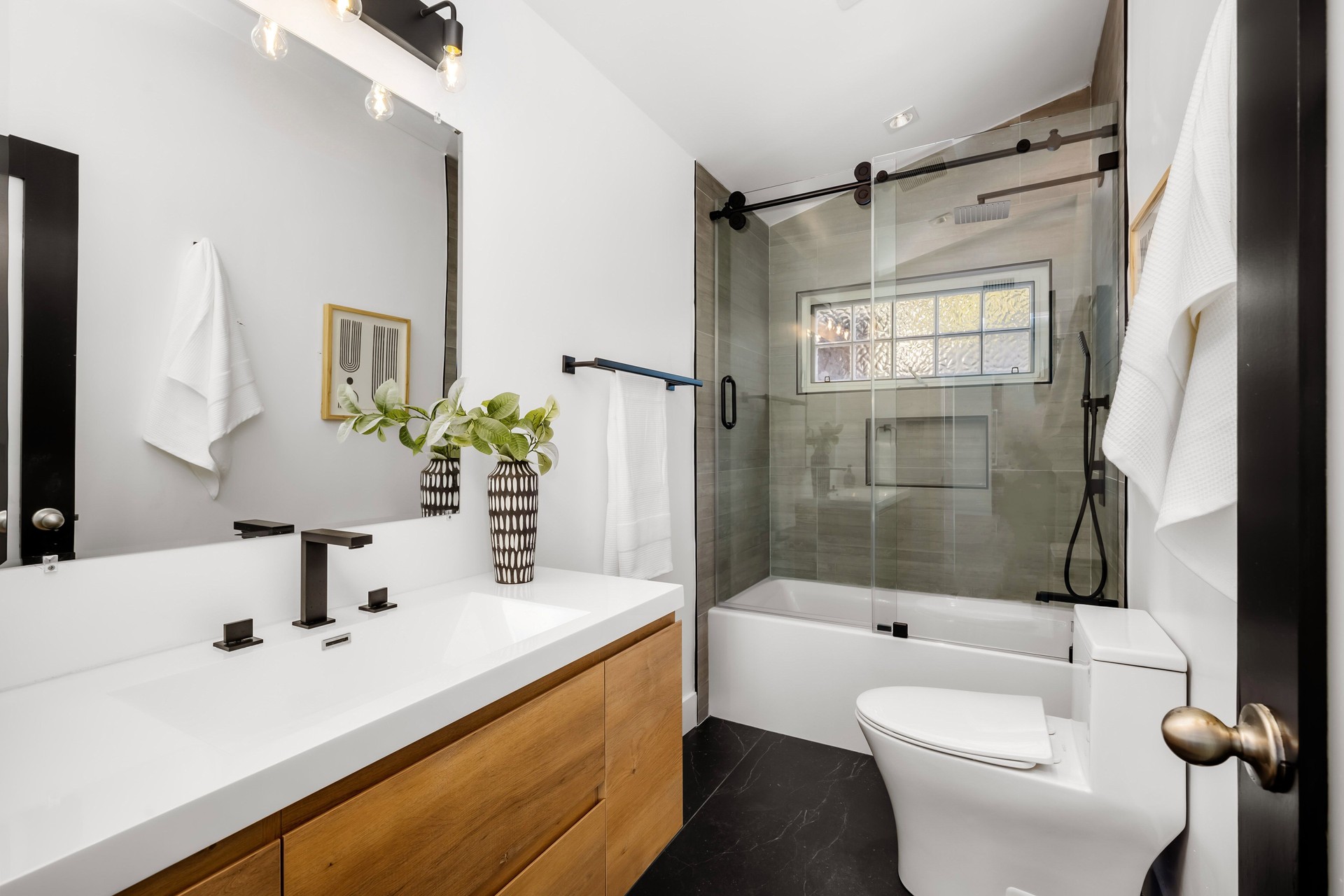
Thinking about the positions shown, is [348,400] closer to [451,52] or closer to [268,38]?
[268,38]

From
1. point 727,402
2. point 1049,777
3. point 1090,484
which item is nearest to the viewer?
point 1049,777

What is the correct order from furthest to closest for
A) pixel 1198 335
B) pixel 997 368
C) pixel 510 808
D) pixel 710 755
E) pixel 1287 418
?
pixel 710 755, pixel 997 368, pixel 510 808, pixel 1198 335, pixel 1287 418

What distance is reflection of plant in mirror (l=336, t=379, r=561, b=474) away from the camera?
4.36ft

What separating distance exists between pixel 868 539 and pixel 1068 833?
152cm

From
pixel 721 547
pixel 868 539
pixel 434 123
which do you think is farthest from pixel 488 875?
pixel 868 539

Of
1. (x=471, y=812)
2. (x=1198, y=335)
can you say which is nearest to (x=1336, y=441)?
(x=1198, y=335)

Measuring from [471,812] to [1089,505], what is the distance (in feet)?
6.75

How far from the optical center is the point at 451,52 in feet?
4.65

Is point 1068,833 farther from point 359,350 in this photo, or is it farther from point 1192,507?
point 359,350

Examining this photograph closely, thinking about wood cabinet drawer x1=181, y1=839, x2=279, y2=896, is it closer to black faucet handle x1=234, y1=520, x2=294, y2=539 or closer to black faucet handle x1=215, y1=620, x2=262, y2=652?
black faucet handle x1=215, y1=620, x2=262, y2=652

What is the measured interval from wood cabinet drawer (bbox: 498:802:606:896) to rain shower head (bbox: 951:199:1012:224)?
2121mm

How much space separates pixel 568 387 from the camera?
1919mm

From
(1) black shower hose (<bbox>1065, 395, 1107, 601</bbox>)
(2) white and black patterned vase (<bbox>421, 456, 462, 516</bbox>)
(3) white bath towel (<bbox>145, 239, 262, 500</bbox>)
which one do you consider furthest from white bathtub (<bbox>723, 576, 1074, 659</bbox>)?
(3) white bath towel (<bbox>145, 239, 262, 500</bbox>)

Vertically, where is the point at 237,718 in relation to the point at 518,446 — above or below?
below
